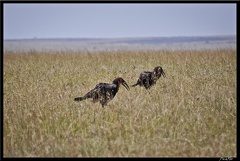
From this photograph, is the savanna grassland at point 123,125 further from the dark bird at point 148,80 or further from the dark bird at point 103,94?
the dark bird at point 148,80

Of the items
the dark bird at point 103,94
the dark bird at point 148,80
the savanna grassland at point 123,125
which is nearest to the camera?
the savanna grassland at point 123,125

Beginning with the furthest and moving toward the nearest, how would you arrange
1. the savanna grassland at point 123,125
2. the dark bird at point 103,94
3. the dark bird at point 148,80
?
the dark bird at point 148,80 → the dark bird at point 103,94 → the savanna grassland at point 123,125

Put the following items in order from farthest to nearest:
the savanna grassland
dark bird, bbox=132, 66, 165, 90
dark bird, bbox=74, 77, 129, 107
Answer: dark bird, bbox=132, 66, 165, 90, dark bird, bbox=74, 77, 129, 107, the savanna grassland

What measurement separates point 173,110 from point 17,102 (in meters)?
2.49

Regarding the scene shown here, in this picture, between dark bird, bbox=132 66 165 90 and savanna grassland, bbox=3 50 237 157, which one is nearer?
savanna grassland, bbox=3 50 237 157

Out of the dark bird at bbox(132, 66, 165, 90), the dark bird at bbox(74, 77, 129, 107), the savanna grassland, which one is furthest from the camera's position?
the dark bird at bbox(132, 66, 165, 90)

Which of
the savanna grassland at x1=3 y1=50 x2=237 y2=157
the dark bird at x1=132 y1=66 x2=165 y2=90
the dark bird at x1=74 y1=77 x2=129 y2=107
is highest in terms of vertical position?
the dark bird at x1=132 y1=66 x2=165 y2=90

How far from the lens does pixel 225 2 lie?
459 centimetres

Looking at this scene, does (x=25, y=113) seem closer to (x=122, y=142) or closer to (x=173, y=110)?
(x=122, y=142)

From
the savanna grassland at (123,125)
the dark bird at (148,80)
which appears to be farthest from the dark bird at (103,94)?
the dark bird at (148,80)

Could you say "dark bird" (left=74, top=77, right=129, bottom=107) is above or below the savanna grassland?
above

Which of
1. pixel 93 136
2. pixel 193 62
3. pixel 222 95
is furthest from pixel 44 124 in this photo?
pixel 193 62

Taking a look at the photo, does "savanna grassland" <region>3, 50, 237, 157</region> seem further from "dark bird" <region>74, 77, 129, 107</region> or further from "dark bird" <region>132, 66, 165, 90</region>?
"dark bird" <region>132, 66, 165, 90</region>

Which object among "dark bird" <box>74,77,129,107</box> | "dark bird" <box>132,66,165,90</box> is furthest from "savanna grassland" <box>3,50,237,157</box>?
"dark bird" <box>132,66,165,90</box>
